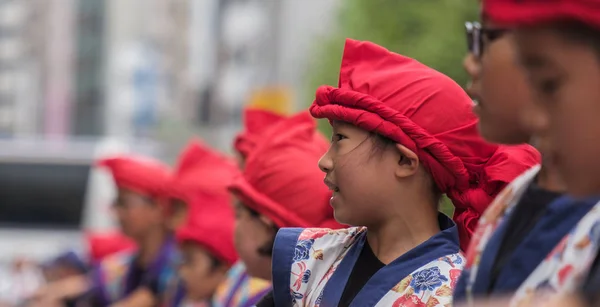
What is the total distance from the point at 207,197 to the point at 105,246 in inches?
123

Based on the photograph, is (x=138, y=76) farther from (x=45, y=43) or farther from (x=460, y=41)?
(x=460, y=41)

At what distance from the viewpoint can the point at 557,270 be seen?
66.9 inches

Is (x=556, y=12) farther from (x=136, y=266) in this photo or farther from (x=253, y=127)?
(x=136, y=266)

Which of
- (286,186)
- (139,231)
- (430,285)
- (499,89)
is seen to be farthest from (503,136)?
(139,231)

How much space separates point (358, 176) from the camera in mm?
2604

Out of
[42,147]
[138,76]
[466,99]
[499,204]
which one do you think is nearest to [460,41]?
[466,99]

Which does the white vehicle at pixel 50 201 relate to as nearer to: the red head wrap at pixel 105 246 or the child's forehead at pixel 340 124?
the red head wrap at pixel 105 246

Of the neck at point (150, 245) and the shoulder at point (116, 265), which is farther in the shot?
the shoulder at point (116, 265)

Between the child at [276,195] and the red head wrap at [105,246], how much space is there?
4710 mm

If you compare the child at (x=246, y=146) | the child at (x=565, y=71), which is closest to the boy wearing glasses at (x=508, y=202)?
the child at (x=565, y=71)

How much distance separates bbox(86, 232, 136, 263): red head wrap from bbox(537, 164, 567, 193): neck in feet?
21.4

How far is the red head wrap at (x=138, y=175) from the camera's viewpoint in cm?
642

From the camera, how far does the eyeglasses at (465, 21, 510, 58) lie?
73.9 inches

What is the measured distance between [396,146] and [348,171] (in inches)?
4.6
